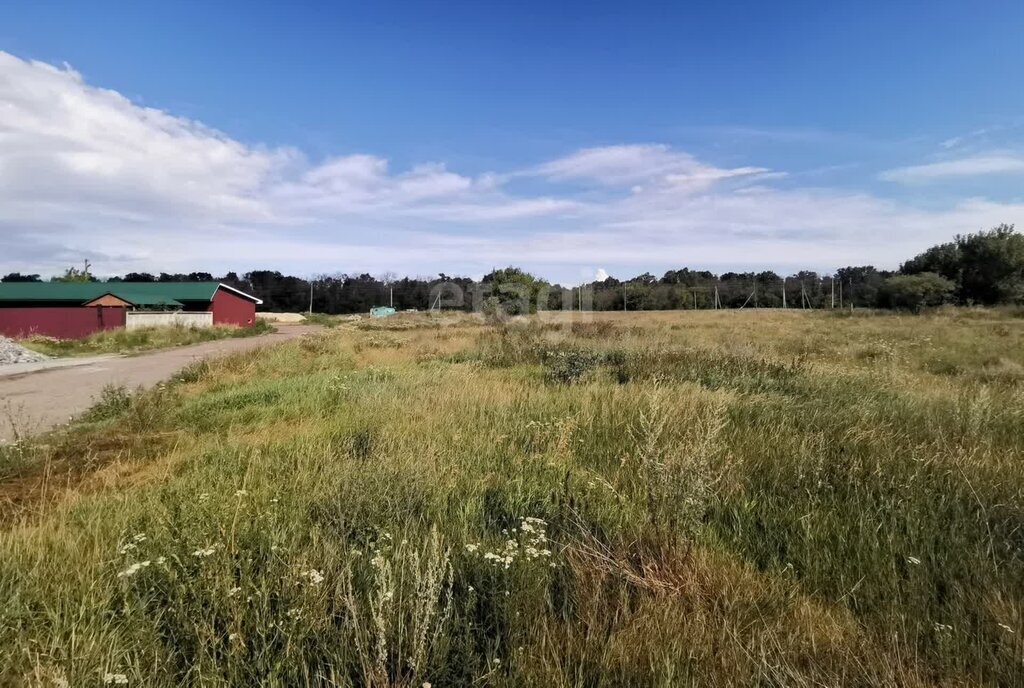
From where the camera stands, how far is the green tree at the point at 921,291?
43156mm

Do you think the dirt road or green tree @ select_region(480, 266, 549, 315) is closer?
the dirt road

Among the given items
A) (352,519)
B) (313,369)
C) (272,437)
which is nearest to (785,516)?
(352,519)

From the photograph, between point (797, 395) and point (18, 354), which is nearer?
point (797, 395)

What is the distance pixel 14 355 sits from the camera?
18109 millimetres

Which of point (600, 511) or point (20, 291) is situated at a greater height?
point (20, 291)

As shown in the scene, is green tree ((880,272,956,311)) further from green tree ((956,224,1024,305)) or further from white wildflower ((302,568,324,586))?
white wildflower ((302,568,324,586))

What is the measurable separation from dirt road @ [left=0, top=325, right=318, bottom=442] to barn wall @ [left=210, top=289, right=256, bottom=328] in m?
26.7

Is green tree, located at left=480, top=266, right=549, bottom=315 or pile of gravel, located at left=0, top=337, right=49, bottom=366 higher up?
green tree, located at left=480, top=266, right=549, bottom=315

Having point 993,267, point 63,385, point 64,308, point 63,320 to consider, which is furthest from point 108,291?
point 993,267

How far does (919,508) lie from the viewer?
312cm

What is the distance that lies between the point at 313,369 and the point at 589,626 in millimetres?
12357

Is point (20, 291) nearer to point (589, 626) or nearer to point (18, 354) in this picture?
point (18, 354)

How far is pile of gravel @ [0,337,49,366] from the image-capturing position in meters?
17.7

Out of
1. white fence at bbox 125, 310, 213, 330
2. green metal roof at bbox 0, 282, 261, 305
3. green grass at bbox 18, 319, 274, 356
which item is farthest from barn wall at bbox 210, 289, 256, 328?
green grass at bbox 18, 319, 274, 356
